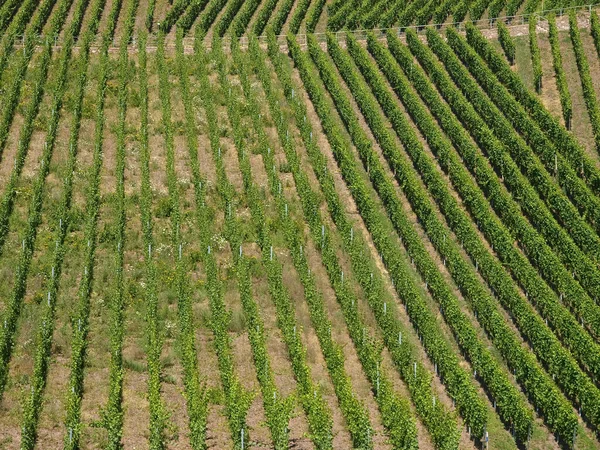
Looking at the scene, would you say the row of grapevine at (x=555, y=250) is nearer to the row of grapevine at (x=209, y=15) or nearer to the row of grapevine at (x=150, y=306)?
Result: the row of grapevine at (x=150, y=306)

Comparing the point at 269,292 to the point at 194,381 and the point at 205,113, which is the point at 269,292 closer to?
the point at 194,381

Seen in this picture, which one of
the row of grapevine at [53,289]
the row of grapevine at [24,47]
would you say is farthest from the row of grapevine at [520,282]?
the row of grapevine at [24,47]

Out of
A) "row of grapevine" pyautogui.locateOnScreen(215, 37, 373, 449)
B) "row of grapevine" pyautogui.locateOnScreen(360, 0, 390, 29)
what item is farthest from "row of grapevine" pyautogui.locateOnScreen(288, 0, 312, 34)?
→ "row of grapevine" pyautogui.locateOnScreen(215, 37, 373, 449)

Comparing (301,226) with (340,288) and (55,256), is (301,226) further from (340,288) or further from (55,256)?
(55,256)

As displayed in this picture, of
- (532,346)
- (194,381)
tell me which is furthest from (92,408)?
(532,346)

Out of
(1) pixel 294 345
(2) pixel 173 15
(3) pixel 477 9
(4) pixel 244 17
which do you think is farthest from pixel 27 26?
(1) pixel 294 345
